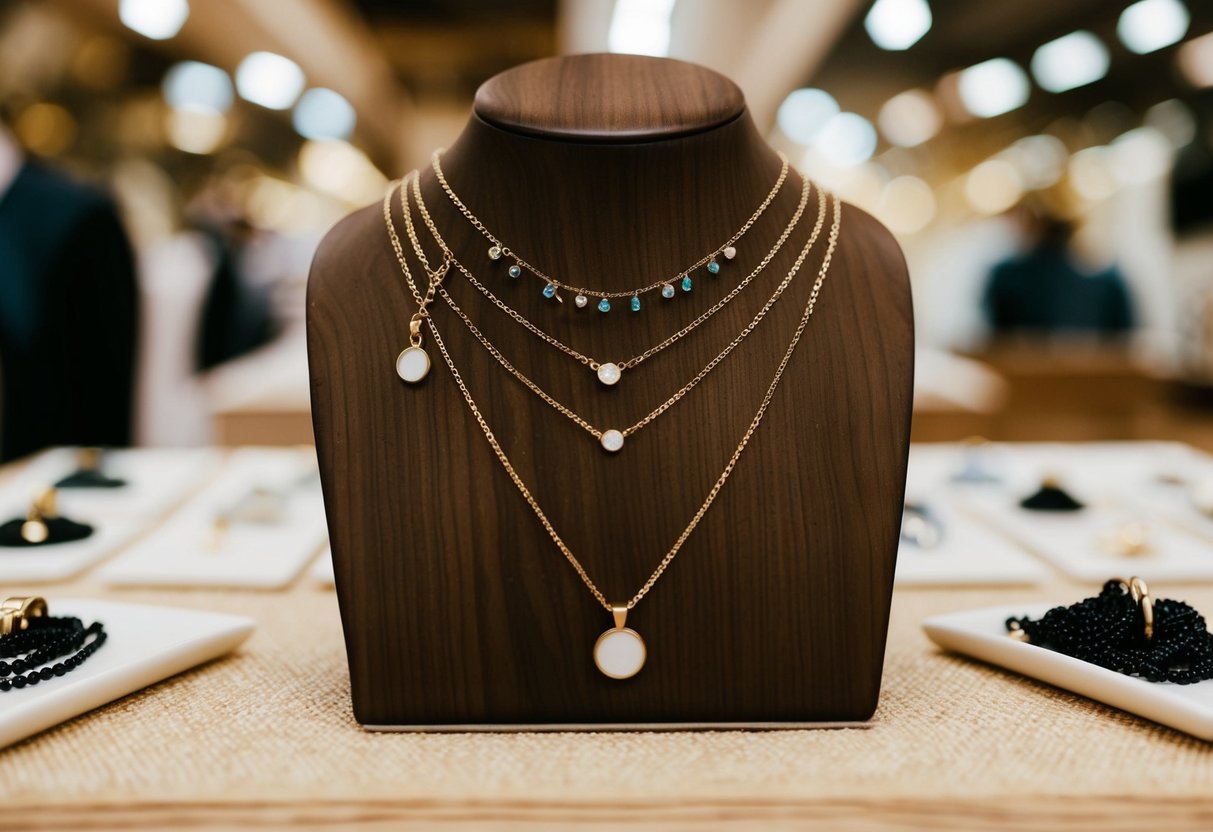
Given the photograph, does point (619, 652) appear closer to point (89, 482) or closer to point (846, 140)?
point (89, 482)

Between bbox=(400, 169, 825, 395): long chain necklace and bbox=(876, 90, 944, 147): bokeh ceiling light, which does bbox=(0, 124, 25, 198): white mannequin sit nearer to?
bbox=(400, 169, 825, 395): long chain necklace

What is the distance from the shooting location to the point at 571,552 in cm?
57

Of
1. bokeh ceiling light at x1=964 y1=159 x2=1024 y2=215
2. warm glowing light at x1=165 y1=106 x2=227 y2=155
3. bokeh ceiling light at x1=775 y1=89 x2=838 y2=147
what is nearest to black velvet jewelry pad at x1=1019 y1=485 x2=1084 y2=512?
bokeh ceiling light at x1=775 y1=89 x2=838 y2=147

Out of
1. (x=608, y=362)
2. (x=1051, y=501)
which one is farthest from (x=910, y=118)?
(x=608, y=362)

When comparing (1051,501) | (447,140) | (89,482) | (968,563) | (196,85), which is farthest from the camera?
(447,140)

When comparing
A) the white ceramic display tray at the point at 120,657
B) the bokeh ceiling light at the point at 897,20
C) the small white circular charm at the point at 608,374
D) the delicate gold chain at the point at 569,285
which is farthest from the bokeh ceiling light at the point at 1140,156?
the white ceramic display tray at the point at 120,657

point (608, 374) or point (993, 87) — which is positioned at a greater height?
point (993, 87)

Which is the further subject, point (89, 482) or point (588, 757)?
point (89, 482)

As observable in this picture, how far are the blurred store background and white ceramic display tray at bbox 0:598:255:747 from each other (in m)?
1.05

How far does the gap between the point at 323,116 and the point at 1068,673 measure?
6181mm

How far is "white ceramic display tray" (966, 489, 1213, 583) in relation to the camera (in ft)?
2.94

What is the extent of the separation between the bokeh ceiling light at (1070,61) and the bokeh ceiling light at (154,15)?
388cm

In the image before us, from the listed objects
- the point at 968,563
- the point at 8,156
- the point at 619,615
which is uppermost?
the point at 8,156

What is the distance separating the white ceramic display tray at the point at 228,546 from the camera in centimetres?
89
